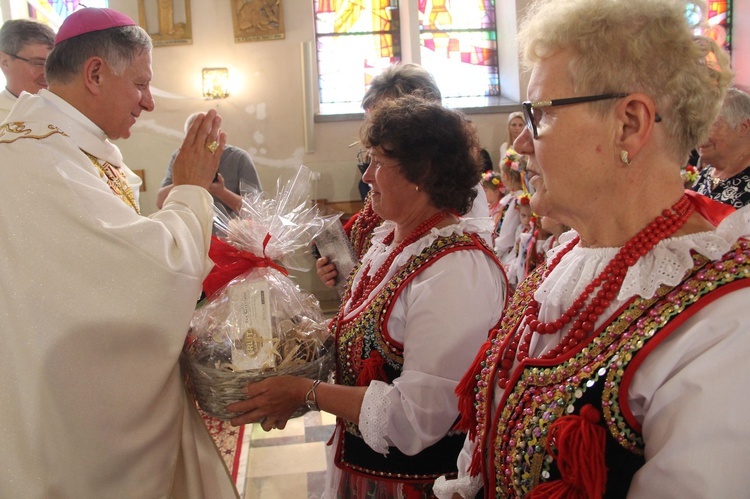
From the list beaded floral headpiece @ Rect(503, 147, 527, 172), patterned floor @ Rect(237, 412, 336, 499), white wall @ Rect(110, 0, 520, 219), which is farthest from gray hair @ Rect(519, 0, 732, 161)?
white wall @ Rect(110, 0, 520, 219)

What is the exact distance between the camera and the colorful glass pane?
8.98 meters

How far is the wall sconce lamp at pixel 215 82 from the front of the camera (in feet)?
26.1

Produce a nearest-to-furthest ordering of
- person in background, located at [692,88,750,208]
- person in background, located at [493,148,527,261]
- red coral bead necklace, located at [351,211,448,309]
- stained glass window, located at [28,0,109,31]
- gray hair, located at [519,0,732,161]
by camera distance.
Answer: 1. gray hair, located at [519,0,732,161]
2. red coral bead necklace, located at [351,211,448,309]
3. person in background, located at [692,88,750,208]
4. person in background, located at [493,148,527,261]
5. stained glass window, located at [28,0,109,31]

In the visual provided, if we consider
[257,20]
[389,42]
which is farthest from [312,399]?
[389,42]

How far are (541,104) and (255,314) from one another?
91 cm

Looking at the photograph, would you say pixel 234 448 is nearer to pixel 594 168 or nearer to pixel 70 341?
pixel 70 341

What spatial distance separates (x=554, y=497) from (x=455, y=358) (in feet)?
1.96

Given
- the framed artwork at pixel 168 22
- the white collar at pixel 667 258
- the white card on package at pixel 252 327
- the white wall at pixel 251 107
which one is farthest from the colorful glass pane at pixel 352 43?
the white collar at pixel 667 258

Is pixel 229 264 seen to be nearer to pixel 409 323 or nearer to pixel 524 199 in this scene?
pixel 409 323

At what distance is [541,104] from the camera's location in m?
1.23

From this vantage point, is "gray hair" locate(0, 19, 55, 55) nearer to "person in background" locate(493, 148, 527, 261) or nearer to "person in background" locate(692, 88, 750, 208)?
"person in background" locate(692, 88, 750, 208)

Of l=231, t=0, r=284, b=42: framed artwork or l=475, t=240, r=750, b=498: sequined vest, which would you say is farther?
l=231, t=0, r=284, b=42: framed artwork

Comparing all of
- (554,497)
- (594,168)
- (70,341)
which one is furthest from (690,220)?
(70,341)

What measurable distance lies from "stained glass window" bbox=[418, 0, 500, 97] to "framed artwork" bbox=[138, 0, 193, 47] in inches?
128
